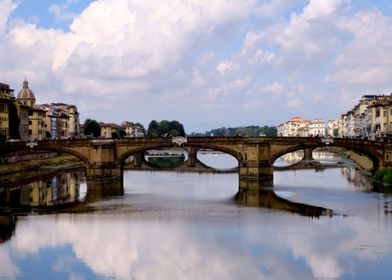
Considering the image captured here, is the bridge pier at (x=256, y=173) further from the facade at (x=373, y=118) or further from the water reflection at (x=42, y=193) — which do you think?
the facade at (x=373, y=118)

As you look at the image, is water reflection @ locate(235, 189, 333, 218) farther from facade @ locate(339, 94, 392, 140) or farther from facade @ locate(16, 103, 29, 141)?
facade @ locate(16, 103, 29, 141)

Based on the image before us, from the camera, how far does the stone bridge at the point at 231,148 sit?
64.3m

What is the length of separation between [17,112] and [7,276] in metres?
73.6

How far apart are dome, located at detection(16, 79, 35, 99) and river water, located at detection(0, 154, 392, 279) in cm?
6939

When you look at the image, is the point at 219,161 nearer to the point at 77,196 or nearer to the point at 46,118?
the point at 46,118

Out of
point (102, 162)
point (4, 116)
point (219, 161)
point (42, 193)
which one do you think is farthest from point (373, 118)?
point (42, 193)

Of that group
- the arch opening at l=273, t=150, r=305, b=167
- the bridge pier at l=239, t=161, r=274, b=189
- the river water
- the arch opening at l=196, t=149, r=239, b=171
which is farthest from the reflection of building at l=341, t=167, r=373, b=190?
the arch opening at l=196, t=149, r=239, b=171

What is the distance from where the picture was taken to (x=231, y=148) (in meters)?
66.5

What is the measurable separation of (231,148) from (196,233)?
31478mm

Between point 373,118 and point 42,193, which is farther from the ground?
point 373,118

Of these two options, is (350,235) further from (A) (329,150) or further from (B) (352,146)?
(A) (329,150)

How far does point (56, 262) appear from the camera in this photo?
29641 millimetres

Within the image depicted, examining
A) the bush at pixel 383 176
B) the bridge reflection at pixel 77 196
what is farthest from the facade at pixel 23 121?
the bush at pixel 383 176

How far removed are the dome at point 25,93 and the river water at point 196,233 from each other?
6939cm
